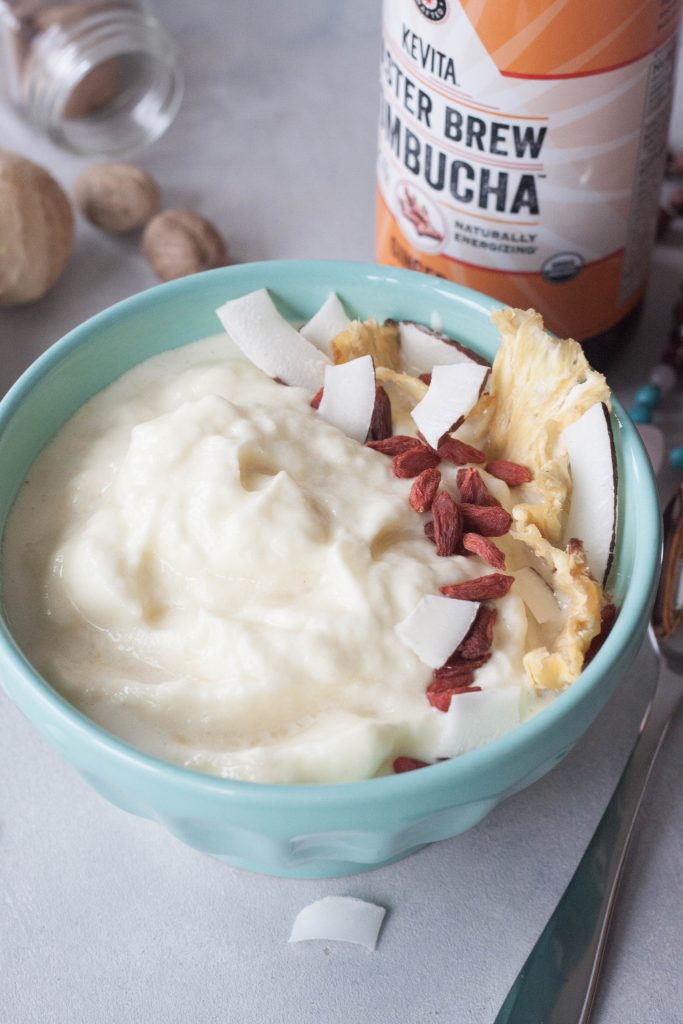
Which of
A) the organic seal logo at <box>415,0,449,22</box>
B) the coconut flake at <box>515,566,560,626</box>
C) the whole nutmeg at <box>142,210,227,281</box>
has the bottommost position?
the whole nutmeg at <box>142,210,227,281</box>

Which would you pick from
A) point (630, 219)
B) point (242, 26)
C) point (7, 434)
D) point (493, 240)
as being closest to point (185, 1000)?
point (7, 434)

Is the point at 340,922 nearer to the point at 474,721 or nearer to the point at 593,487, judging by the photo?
the point at 474,721

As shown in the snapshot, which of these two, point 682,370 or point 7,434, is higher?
Answer: point 7,434

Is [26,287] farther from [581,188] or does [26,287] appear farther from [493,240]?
[581,188]

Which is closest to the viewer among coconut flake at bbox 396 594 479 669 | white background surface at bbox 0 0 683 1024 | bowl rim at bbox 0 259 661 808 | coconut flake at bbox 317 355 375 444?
bowl rim at bbox 0 259 661 808

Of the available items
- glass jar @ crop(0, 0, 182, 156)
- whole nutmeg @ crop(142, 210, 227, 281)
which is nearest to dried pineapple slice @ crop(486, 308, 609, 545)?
whole nutmeg @ crop(142, 210, 227, 281)

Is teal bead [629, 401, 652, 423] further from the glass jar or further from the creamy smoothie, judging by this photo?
the glass jar
